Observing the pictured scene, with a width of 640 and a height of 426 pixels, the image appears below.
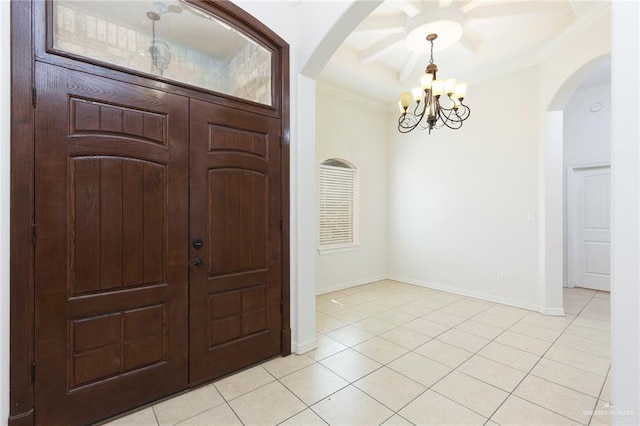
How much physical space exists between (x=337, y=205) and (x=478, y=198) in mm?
2266

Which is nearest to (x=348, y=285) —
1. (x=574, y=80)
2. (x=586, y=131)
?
(x=574, y=80)

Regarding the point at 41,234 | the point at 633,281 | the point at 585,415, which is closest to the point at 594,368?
the point at 585,415

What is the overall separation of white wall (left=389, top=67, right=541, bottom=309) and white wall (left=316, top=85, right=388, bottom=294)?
34 centimetres

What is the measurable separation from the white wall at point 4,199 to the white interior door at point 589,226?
736 centimetres

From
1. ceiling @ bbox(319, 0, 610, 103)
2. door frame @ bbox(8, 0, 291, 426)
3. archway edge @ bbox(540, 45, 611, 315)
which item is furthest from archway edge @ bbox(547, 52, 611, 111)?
door frame @ bbox(8, 0, 291, 426)

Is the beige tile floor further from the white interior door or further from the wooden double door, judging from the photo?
the white interior door

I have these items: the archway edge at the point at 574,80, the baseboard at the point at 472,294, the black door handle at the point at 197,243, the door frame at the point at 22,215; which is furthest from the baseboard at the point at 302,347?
the archway edge at the point at 574,80

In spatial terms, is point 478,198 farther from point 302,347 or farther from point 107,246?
point 107,246

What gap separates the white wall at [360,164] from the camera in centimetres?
472

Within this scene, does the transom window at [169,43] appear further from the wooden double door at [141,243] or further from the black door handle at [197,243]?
the black door handle at [197,243]

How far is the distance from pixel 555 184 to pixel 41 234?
522 centimetres

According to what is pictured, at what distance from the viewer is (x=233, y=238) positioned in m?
2.36

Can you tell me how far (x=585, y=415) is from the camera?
1877 mm

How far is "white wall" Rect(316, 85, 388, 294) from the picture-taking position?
15.5 feet
